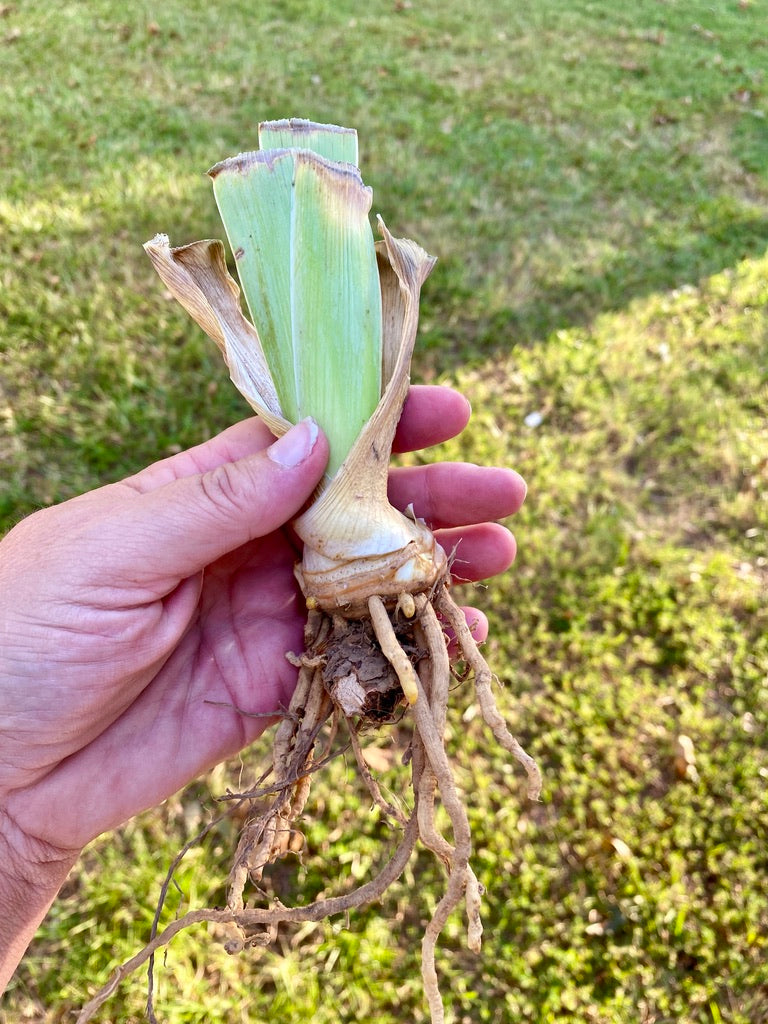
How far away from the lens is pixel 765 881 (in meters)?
2.69

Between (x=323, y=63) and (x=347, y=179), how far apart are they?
580 cm

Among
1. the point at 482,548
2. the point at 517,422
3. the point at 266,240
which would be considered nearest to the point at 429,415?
the point at 482,548

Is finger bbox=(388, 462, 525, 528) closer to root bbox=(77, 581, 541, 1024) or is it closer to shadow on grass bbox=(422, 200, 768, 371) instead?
root bbox=(77, 581, 541, 1024)

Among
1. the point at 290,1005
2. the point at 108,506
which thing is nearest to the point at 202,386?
the point at 108,506

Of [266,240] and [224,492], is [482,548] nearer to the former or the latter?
[224,492]

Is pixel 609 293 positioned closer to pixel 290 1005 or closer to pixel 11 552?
pixel 11 552

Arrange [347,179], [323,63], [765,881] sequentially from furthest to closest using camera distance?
1. [323,63]
2. [765,881]
3. [347,179]

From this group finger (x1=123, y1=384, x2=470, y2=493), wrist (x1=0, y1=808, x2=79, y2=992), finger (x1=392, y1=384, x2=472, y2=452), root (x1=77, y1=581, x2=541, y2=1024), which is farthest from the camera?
finger (x1=392, y1=384, x2=472, y2=452)

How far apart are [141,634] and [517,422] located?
265 cm

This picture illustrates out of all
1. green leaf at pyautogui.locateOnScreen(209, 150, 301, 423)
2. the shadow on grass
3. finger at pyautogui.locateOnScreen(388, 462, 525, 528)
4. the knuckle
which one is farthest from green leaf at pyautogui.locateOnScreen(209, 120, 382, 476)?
the shadow on grass

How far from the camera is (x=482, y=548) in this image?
2791 mm

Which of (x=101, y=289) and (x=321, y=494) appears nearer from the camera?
(x=321, y=494)

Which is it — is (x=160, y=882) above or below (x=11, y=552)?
below

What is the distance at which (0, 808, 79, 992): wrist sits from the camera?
2.02 m
